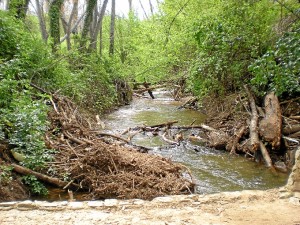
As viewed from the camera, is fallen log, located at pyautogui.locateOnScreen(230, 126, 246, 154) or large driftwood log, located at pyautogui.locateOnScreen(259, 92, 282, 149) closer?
large driftwood log, located at pyautogui.locateOnScreen(259, 92, 282, 149)

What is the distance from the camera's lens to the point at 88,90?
12.8m

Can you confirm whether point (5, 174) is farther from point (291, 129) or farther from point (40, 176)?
point (291, 129)

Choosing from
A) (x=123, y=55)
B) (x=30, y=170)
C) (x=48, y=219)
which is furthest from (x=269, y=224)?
(x=123, y=55)

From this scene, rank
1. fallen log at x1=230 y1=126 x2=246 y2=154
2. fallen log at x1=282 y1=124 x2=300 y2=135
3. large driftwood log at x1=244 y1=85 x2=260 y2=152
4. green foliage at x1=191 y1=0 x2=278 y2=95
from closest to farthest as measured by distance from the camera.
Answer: large driftwood log at x1=244 y1=85 x2=260 y2=152
fallen log at x1=282 y1=124 x2=300 y2=135
fallen log at x1=230 y1=126 x2=246 y2=154
green foliage at x1=191 y1=0 x2=278 y2=95

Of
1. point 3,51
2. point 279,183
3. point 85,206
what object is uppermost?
point 3,51

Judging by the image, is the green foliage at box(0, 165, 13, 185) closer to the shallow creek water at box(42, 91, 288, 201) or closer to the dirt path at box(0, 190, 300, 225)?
the shallow creek water at box(42, 91, 288, 201)

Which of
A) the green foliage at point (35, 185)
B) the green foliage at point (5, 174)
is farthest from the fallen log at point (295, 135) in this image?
the green foliage at point (5, 174)

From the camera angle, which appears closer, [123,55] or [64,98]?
[64,98]

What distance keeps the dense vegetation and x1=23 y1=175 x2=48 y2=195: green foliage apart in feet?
0.12

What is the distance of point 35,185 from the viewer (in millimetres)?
5406

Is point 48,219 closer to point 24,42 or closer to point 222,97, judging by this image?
point 24,42

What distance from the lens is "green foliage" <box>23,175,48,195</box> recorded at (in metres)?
5.36

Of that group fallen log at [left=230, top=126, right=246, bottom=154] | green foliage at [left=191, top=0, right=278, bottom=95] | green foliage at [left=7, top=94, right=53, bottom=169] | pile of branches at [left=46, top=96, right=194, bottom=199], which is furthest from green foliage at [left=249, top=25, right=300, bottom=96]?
green foliage at [left=7, top=94, right=53, bottom=169]

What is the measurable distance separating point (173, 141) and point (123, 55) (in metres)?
18.7
